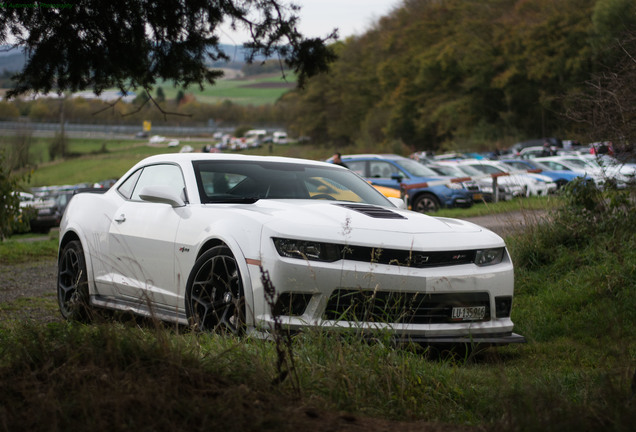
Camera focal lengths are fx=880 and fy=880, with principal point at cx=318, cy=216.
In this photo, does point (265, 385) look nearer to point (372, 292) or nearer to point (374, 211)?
point (372, 292)

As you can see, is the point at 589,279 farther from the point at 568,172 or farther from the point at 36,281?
the point at 568,172

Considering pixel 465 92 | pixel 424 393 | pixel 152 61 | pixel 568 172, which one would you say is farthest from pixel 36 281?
pixel 465 92

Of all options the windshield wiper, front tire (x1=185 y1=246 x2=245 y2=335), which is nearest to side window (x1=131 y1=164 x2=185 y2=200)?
the windshield wiper

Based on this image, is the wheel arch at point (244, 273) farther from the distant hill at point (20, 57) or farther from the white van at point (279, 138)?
the white van at point (279, 138)

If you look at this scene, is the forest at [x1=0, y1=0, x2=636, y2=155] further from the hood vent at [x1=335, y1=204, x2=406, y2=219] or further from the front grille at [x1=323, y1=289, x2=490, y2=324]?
the front grille at [x1=323, y1=289, x2=490, y2=324]

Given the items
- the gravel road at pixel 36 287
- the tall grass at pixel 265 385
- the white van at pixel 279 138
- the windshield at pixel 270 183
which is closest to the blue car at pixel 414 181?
the gravel road at pixel 36 287

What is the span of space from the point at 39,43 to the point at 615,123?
6.14 metres

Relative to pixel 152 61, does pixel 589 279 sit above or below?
below

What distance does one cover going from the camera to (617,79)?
9.70m

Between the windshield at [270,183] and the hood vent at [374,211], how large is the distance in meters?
0.52

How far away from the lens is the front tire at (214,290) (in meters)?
5.82

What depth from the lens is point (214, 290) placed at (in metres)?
5.97

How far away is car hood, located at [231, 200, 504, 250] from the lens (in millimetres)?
5812

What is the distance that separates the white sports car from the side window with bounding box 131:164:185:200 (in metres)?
0.02
